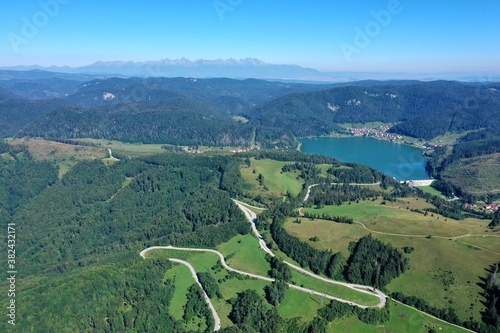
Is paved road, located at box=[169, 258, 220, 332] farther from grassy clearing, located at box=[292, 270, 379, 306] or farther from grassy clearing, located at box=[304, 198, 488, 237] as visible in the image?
grassy clearing, located at box=[304, 198, 488, 237]

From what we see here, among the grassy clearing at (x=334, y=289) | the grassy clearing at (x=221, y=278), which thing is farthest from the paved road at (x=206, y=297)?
the grassy clearing at (x=334, y=289)

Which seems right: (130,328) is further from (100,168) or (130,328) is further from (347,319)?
(100,168)

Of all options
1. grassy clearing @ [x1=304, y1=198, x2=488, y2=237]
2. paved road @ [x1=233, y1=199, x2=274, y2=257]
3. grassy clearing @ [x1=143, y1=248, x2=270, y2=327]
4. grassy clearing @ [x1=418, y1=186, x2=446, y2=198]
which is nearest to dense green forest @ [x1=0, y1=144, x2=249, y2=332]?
paved road @ [x1=233, y1=199, x2=274, y2=257]

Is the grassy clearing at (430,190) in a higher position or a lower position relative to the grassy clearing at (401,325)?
lower

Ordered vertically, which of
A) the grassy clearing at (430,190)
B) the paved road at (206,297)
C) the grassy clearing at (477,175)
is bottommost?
the paved road at (206,297)

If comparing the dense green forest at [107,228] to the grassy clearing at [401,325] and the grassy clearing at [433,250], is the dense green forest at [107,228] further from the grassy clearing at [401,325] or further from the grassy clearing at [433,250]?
the grassy clearing at [433,250]

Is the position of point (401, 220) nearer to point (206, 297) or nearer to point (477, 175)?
point (206, 297)

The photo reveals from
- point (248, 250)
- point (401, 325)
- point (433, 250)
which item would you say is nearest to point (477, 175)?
point (433, 250)
